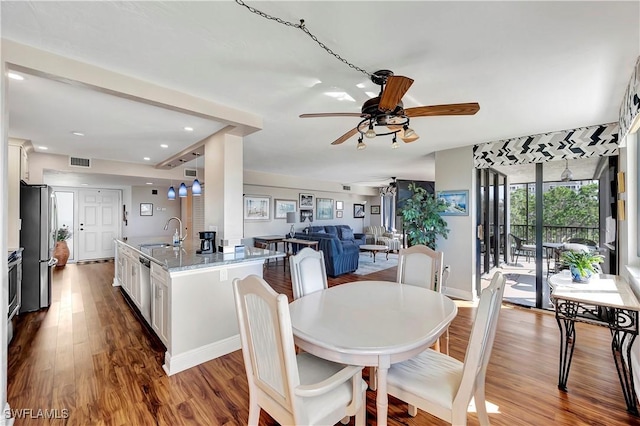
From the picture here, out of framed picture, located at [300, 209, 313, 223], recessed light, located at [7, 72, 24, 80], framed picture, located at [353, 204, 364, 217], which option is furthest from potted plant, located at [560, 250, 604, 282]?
framed picture, located at [353, 204, 364, 217]

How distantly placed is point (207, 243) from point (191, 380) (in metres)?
1.32

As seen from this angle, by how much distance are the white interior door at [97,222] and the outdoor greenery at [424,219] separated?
8.03 metres

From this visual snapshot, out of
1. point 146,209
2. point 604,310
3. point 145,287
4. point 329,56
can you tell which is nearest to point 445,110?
point 329,56

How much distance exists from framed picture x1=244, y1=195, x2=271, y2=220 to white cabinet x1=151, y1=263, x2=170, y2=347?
180 inches

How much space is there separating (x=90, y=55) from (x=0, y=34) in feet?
1.39

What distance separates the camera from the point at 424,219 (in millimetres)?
4492

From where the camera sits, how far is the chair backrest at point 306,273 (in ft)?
7.80

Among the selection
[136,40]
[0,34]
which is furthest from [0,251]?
[136,40]

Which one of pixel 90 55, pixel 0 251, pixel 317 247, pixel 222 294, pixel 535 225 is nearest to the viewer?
pixel 0 251

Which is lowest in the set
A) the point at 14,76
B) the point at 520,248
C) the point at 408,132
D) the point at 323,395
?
the point at 323,395

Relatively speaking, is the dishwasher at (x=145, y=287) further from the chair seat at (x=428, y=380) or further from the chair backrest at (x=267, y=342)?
the chair seat at (x=428, y=380)

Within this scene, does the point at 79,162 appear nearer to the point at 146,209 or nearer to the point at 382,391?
the point at 146,209

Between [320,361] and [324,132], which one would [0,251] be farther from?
[324,132]

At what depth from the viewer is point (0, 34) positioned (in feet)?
5.52
